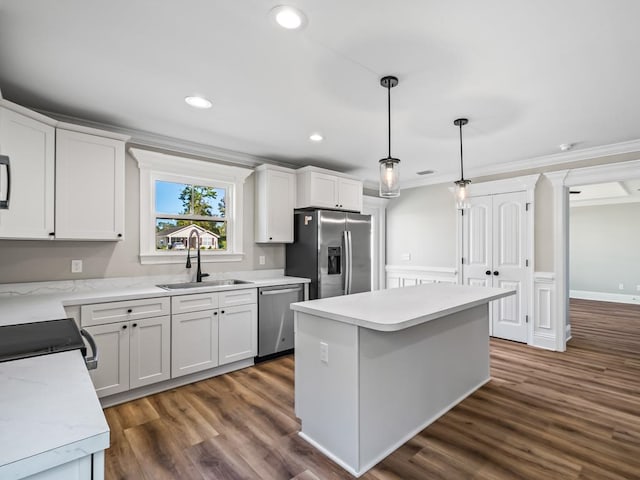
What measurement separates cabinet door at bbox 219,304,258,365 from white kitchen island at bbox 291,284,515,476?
130 cm

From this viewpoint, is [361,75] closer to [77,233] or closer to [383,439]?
[383,439]

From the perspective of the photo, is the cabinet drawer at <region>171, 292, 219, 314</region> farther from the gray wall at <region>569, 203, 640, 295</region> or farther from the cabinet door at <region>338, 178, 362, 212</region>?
the gray wall at <region>569, 203, 640, 295</region>

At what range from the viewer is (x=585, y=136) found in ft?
11.1

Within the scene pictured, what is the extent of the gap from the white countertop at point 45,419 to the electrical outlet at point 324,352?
1.28 meters

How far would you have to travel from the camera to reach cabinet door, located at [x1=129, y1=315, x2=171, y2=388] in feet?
9.02

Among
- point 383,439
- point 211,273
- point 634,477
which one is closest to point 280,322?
point 211,273

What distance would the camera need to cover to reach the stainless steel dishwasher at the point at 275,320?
11.8 ft

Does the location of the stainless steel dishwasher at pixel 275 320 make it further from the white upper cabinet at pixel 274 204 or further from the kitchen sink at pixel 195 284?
the white upper cabinet at pixel 274 204

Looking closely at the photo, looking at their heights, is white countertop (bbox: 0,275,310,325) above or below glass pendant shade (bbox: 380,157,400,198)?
below

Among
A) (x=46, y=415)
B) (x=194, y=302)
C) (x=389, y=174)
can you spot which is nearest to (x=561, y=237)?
(x=389, y=174)

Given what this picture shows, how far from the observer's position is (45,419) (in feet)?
2.50

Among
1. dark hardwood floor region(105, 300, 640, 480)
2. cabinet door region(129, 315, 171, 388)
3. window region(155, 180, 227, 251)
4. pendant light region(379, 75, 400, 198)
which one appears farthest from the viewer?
window region(155, 180, 227, 251)

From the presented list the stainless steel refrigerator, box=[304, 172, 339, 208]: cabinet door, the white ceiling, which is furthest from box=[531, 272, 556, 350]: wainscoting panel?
box=[304, 172, 339, 208]: cabinet door

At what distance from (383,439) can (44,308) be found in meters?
2.27
